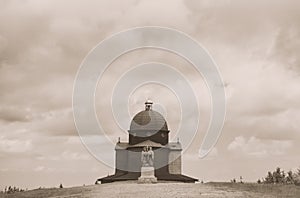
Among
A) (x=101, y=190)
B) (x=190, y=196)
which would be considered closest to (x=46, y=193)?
(x=101, y=190)

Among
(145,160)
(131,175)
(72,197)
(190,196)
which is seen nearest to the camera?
(190,196)

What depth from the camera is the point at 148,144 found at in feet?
217

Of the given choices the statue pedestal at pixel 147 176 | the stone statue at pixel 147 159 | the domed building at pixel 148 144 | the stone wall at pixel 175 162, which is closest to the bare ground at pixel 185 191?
the statue pedestal at pixel 147 176

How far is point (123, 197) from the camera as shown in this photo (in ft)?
122

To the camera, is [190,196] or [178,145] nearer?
[190,196]

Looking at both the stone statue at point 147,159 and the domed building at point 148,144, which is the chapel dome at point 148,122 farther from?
the stone statue at point 147,159

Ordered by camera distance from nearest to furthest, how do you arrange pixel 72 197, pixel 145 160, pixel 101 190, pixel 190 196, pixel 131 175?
pixel 190 196 < pixel 72 197 < pixel 101 190 < pixel 145 160 < pixel 131 175

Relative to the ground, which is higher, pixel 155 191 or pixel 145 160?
pixel 145 160

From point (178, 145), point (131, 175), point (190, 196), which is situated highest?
point (178, 145)

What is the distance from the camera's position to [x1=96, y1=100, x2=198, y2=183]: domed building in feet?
219

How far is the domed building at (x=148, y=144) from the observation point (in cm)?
6688

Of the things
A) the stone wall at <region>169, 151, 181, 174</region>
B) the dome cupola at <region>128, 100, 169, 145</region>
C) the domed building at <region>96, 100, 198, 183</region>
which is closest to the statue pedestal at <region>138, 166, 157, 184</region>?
the domed building at <region>96, 100, 198, 183</region>

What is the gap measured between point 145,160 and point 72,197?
1475 centimetres

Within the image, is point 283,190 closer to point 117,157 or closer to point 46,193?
point 46,193
